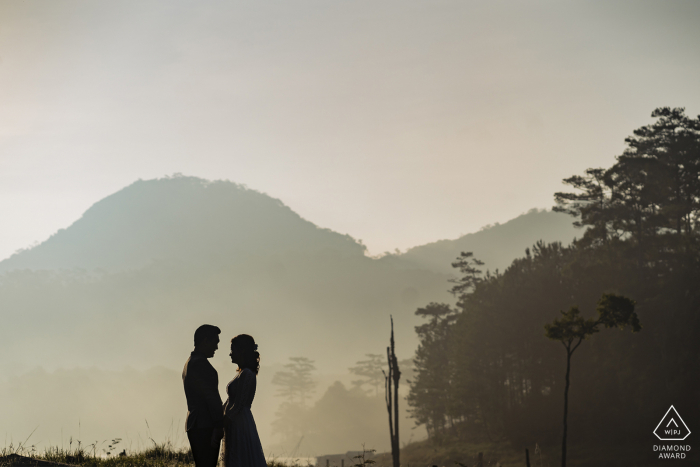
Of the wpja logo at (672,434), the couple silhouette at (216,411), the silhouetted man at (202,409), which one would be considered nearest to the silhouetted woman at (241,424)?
the couple silhouette at (216,411)

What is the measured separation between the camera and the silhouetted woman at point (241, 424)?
24.8 feet

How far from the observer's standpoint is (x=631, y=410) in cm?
4222

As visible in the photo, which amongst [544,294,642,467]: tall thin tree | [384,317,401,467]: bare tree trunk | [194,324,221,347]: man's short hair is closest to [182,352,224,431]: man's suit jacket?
[194,324,221,347]: man's short hair

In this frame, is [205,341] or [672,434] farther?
[672,434]

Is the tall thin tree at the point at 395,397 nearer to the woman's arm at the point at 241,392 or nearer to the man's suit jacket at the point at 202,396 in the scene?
the woman's arm at the point at 241,392

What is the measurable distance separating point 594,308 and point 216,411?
1884 inches

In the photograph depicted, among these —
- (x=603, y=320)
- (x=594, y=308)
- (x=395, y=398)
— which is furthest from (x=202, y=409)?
(x=594, y=308)

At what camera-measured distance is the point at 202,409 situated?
750 cm

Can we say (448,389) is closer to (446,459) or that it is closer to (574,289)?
(446,459)

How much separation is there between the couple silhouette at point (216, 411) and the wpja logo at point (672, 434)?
39344mm

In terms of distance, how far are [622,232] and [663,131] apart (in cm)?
1007

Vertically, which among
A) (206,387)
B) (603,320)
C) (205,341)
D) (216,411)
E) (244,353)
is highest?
(603,320)

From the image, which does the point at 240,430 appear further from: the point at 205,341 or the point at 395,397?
the point at 395,397

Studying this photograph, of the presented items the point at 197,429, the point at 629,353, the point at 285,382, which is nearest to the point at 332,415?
the point at 285,382
